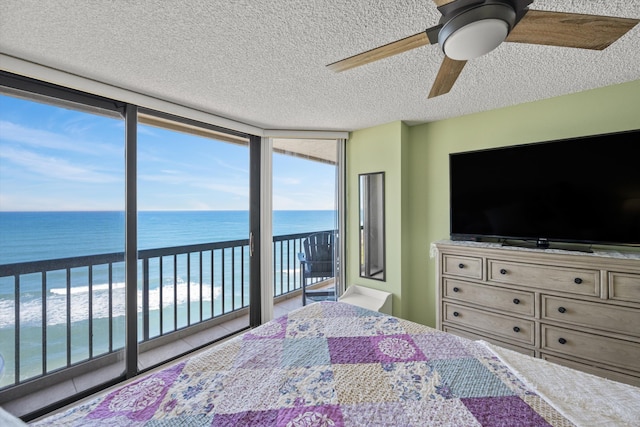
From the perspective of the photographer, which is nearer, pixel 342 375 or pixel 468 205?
pixel 342 375

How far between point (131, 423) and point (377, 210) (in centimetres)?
273

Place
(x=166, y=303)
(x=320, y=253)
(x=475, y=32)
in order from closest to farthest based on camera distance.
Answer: (x=475, y=32), (x=166, y=303), (x=320, y=253)

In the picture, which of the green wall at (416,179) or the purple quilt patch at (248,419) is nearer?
the purple quilt patch at (248,419)

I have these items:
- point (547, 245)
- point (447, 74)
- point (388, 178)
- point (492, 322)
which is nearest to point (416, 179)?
point (388, 178)

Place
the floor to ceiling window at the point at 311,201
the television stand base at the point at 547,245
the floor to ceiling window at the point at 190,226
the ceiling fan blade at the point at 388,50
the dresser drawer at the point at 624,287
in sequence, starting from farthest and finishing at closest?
1. the floor to ceiling window at the point at 311,201
2. the floor to ceiling window at the point at 190,226
3. the television stand base at the point at 547,245
4. the dresser drawer at the point at 624,287
5. the ceiling fan blade at the point at 388,50

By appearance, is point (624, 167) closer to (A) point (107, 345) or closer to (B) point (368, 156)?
(B) point (368, 156)

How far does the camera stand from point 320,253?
3.48 m

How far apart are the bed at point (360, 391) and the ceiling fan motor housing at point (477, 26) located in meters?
1.33

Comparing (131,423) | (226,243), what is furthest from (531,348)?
(226,243)

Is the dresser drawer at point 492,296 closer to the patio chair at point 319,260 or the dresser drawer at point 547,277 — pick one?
the dresser drawer at point 547,277

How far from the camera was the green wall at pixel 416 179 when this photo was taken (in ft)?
8.72

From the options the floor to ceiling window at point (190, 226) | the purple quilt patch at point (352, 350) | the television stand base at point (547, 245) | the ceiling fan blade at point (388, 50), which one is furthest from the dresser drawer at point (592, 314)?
the floor to ceiling window at point (190, 226)

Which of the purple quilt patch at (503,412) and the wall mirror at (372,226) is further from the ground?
the wall mirror at (372,226)

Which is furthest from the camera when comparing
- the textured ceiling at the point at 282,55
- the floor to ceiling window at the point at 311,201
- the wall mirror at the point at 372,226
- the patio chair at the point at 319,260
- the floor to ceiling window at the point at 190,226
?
the patio chair at the point at 319,260
